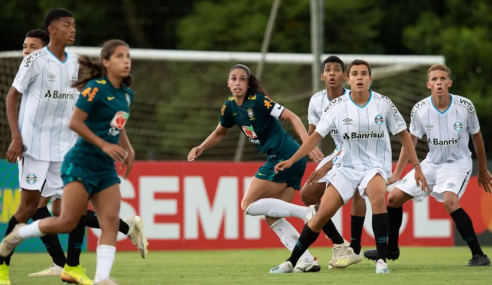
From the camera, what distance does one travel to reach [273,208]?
28.3 feet

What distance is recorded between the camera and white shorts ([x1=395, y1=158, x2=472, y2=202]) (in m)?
9.49

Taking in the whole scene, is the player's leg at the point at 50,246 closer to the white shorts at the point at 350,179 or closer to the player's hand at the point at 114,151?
the player's hand at the point at 114,151

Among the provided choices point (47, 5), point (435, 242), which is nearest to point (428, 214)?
point (435, 242)

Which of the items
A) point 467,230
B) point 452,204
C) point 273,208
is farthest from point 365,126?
point 467,230

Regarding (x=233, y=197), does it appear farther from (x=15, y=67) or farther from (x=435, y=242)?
(x=15, y=67)

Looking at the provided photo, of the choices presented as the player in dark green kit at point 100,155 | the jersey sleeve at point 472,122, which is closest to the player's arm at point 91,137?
the player in dark green kit at point 100,155

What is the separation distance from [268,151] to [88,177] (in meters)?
2.53

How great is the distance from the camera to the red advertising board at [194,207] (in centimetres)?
1379

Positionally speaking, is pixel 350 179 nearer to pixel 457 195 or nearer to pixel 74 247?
pixel 457 195

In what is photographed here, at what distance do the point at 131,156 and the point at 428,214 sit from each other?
8080mm

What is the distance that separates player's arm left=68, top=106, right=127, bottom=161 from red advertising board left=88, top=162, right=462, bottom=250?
7019 millimetres

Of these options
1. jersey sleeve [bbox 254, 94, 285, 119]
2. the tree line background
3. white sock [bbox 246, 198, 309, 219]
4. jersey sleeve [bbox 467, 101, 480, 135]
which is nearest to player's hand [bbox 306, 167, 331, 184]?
white sock [bbox 246, 198, 309, 219]

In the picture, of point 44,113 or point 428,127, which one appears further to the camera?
point 428,127

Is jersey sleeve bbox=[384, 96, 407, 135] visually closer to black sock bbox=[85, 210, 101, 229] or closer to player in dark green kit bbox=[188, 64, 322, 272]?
player in dark green kit bbox=[188, 64, 322, 272]
